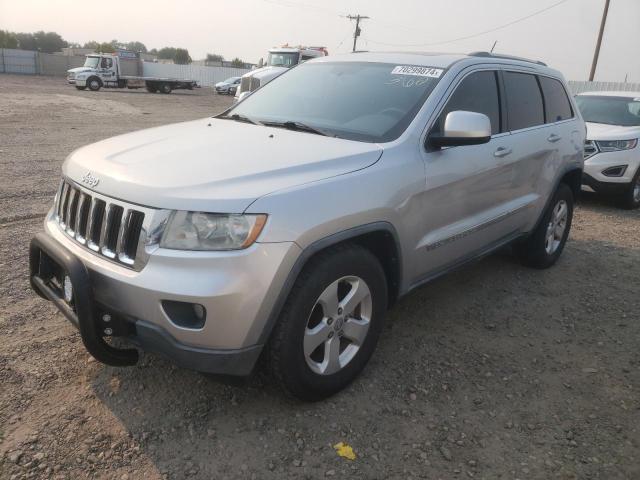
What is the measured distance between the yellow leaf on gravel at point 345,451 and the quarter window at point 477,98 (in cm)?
188

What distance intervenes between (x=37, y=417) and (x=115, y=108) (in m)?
20.4

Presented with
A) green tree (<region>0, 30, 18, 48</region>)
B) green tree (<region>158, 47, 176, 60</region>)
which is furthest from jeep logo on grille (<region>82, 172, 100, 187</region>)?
green tree (<region>158, 47, 176, 60</region>)

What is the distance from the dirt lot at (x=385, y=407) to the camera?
248 centimetres

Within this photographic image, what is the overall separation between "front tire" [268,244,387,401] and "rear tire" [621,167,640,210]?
6.57m

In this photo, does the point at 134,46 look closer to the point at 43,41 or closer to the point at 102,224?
the point at 43,41

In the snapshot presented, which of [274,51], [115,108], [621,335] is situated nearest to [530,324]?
[621,335]

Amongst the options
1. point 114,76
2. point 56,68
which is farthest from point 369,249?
point 56,68

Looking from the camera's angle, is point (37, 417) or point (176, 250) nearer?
point (176, 250)

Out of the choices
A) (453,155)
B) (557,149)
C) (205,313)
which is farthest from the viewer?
(557,149)

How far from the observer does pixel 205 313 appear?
7.47 feet

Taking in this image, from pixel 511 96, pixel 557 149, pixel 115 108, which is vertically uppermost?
pixel 511 96

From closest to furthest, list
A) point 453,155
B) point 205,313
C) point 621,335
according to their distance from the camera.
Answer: point 205,313
point 453,155
point 621,335

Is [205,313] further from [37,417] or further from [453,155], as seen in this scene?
[453,155]

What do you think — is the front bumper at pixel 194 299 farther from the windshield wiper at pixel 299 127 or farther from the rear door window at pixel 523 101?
the rear door window at pixel 523 101
